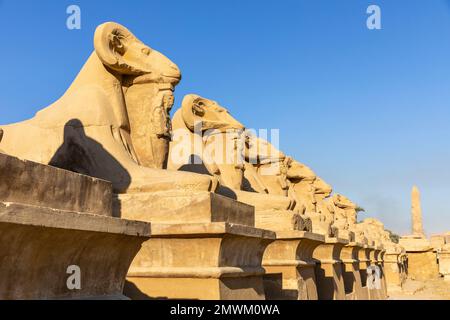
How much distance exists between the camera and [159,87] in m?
4.84

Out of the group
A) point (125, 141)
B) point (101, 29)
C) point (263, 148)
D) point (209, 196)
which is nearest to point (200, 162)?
point (125, 141)

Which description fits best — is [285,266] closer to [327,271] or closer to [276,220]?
[276,220]

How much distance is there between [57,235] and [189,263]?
175 centimetres

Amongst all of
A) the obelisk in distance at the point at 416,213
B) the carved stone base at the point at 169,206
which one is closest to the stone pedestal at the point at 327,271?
the carved stone base at the point at 169,206

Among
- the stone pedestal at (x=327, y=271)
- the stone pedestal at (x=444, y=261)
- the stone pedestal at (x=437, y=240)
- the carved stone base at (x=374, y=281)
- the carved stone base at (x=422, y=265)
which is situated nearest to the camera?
the stone pedestal at (x=327, y=271)

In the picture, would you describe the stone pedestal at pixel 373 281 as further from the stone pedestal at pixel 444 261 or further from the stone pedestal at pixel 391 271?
the stone pedestal at pixel 444 261

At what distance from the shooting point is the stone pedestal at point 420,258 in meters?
25.4

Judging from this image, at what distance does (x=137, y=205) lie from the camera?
151 inches

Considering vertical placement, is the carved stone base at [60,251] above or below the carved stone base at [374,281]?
above
